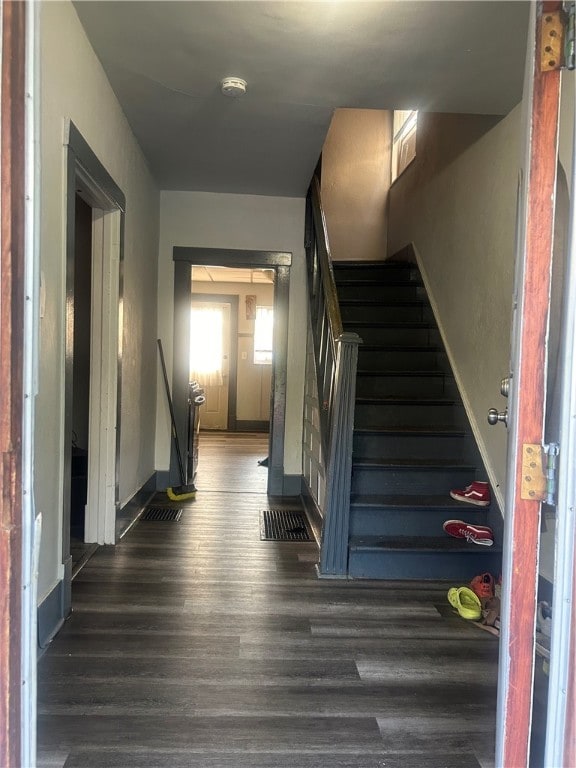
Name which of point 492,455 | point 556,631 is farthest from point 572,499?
point 492,455

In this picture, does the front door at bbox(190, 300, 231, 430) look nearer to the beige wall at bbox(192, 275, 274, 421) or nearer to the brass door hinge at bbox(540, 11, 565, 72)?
the beige wall at bbox(192, 275, 274, 421)

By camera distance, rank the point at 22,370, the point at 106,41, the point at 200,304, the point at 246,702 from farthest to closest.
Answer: the point at 200,304 → the point at 106,41 → the point at 246,702 → the point at 22,370

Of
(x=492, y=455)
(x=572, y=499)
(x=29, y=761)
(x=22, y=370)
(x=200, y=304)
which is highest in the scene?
(x=200, y=304)

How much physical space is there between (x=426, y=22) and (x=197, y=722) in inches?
104

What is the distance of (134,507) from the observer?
12.3ft

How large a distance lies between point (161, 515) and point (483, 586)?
229 cm

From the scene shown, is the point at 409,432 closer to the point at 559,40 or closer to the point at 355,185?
the point at 559,40

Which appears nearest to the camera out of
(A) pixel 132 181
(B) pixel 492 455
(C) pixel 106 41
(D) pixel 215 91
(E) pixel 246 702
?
(E) pixel 246 702

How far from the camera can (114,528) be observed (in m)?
3.22

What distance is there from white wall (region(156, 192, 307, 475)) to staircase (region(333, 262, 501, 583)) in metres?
0.56

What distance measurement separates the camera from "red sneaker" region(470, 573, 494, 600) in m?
2.59

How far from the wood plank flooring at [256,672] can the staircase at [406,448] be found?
17 cm

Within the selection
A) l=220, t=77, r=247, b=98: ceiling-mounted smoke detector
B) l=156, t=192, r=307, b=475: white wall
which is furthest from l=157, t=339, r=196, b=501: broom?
l=220, t=77, r=247, b=98: ceiling-mounted smoke detector

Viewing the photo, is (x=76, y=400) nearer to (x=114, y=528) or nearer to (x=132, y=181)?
(x=114, y=528)
